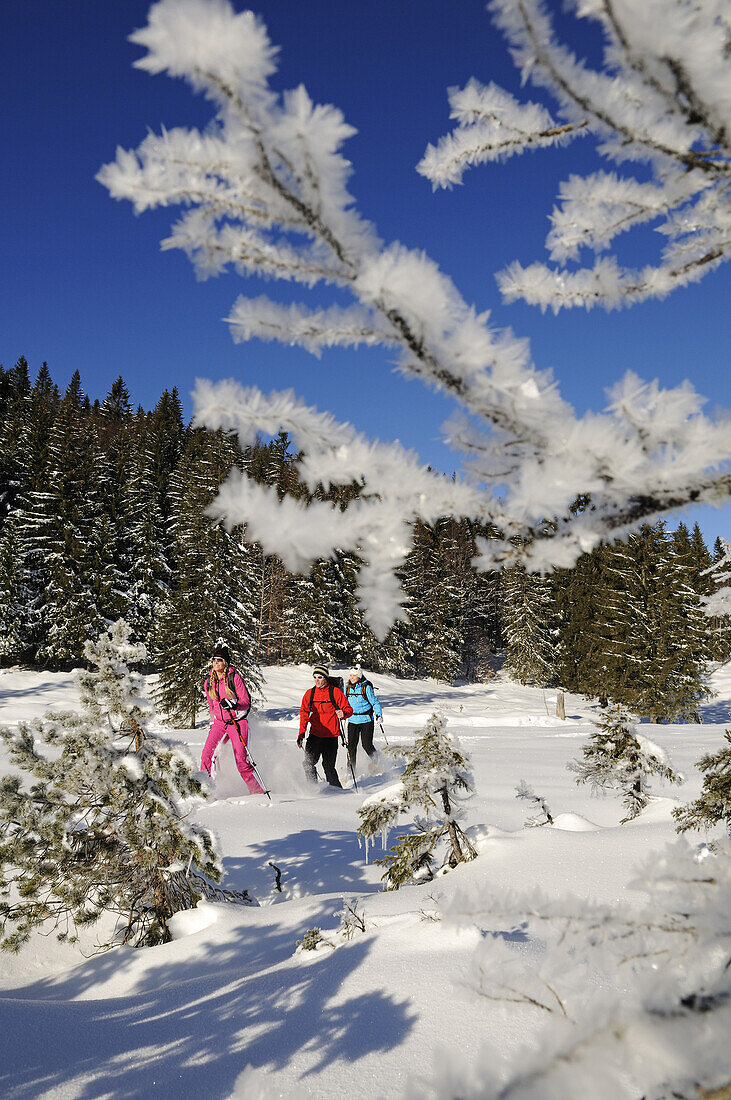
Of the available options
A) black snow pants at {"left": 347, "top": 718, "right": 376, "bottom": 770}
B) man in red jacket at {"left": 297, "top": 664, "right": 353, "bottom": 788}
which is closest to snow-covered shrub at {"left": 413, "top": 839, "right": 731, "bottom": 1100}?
man in red jacket at {"left": 297, "top": 664, "right": 353, "bottom": 788}

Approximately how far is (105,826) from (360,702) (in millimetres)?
5368

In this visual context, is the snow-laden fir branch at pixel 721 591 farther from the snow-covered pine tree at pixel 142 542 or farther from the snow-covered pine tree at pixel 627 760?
the snow-covered pine tree at pixel 142 542

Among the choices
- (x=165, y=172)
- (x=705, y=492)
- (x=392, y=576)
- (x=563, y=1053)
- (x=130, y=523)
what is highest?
(x=130, y=523)

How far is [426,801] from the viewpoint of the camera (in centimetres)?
387

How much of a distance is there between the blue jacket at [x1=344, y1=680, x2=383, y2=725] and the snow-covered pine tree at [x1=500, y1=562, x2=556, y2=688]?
2397cm

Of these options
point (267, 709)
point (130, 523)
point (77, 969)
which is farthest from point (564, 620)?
point (77, 969)

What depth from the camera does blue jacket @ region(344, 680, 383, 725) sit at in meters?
8.59

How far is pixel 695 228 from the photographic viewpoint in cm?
190

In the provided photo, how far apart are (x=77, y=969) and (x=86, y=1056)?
137cm

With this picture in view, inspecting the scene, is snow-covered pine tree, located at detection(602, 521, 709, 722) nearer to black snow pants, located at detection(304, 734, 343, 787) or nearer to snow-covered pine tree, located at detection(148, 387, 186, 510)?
black snow pants, located at detection(304, 734, 343, 787)

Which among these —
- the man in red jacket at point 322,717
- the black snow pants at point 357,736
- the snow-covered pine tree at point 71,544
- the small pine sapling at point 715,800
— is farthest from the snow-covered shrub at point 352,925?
the snow-covered pine tree at point 71,544

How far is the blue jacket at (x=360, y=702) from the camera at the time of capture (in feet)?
28.2

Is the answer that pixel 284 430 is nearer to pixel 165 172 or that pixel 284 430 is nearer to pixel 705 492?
pixel 165 172

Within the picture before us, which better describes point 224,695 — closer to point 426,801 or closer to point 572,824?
point 426,801
